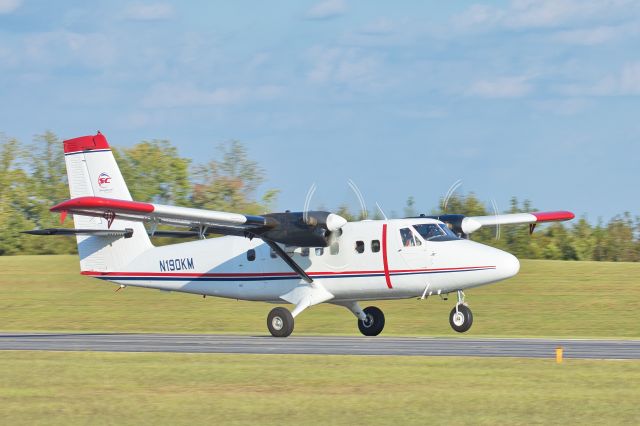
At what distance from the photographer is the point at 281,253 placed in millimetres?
25516

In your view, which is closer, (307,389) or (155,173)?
(307,389)

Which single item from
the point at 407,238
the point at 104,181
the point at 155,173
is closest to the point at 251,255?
the point at 407,238

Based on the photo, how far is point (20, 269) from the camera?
44281mm

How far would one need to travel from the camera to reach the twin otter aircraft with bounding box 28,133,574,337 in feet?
78.3

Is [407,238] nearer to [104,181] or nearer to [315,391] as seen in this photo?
[104,181]

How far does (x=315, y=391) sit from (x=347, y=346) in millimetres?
6837

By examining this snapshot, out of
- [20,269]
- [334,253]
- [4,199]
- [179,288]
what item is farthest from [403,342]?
[4,199]

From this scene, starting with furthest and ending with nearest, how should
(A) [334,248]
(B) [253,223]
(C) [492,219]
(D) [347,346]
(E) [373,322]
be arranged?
(C) [492,219] → (E) [373,322] → (A) [334,248] → (B) [253,223] → (D) [347,346]

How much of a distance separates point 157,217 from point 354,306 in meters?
5.76

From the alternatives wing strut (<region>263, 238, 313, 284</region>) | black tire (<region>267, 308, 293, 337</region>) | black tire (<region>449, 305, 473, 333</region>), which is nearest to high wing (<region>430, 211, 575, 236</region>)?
black tire (<region>449, 305, 473, 333</region>)

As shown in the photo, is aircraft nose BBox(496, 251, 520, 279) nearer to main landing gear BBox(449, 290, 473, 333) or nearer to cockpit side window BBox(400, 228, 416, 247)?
main landing gear BBox(449, 290, 473, 333)

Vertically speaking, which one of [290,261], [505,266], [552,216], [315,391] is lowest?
[315,391]

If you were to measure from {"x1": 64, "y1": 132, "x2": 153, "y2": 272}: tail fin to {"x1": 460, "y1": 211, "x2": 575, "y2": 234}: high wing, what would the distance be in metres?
8.48

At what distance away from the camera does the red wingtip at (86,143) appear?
1118 inches
